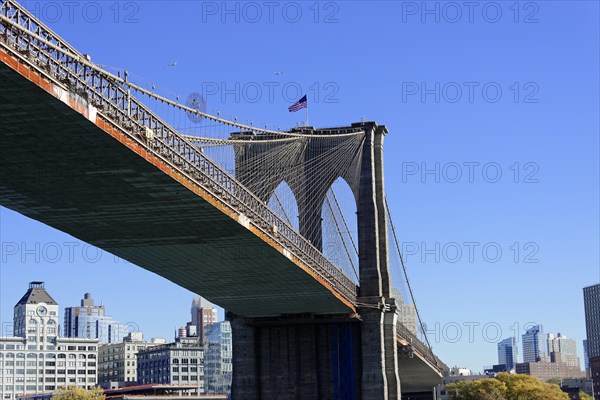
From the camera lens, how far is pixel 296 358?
88.9 m

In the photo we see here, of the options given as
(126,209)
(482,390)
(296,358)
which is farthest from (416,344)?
(126,209)

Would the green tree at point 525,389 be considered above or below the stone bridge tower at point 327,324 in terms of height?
below

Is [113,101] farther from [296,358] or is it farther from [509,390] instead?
[509,390]

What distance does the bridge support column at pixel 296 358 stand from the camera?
87875 millimetres

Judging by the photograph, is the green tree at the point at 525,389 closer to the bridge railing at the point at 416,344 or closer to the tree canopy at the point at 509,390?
the tree canopy at the point at 509,390

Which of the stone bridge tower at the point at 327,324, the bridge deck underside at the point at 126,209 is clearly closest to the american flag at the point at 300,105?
the stone bridge tower at the point at 327,324

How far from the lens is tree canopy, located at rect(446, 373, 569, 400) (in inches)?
5897

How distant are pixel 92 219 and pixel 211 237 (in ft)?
26.2

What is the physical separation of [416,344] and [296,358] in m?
32.5

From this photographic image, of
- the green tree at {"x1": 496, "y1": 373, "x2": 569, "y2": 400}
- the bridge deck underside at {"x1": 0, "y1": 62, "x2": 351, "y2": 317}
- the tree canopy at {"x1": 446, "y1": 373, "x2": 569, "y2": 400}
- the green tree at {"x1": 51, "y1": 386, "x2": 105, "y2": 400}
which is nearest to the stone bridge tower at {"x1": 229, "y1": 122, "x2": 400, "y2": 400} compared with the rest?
the bridge deck underside at {"x1": 0, "y1": 62, "x2": 351, "y2": 317}

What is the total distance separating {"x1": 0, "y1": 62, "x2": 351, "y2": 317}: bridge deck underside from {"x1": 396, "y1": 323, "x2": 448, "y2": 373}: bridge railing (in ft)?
67.7

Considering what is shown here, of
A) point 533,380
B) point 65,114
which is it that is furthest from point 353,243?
point 533,380

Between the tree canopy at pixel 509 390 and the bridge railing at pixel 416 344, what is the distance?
8.76 m

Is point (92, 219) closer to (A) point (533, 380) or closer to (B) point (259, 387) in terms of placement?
(B) point (259, 387)
